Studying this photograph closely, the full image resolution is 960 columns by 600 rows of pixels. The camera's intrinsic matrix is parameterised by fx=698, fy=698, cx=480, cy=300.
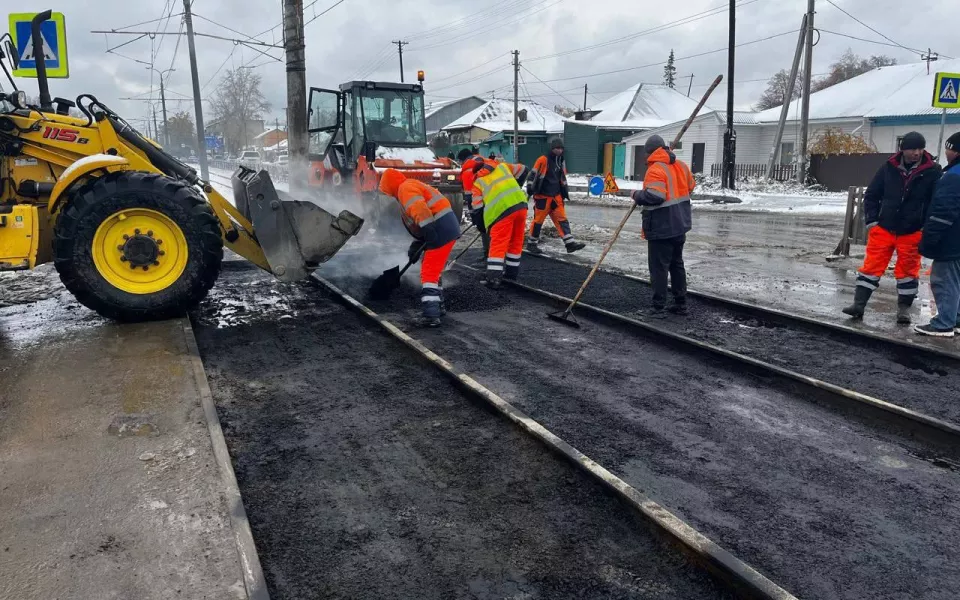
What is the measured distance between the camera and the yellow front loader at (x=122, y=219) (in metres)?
5.69

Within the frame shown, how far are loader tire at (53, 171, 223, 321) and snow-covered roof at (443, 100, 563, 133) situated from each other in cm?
3909

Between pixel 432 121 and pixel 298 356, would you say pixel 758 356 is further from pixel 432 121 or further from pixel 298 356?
pixel 432 121

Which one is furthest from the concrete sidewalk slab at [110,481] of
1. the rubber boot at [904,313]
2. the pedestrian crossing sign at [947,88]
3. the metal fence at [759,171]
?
the metal fence at [759,171]

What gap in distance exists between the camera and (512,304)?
299 inches

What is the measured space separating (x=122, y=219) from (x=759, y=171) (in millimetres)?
28557

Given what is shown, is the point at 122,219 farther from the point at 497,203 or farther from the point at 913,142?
the point at 913,142

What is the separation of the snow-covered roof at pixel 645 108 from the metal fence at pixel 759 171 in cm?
671

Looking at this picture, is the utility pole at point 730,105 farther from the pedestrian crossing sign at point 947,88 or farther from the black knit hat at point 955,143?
Result: the black knit hat at point 955,143

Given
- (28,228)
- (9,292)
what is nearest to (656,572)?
(28,228)

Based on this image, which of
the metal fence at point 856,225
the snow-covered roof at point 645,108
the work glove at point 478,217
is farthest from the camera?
the snow-covered roof at point 645,108

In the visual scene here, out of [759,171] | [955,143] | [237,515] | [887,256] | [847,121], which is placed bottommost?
[237,515]

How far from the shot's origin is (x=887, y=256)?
6.59 m

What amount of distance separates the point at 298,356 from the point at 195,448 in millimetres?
2094

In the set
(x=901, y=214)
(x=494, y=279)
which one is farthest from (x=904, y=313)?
(x=494, y=279)
